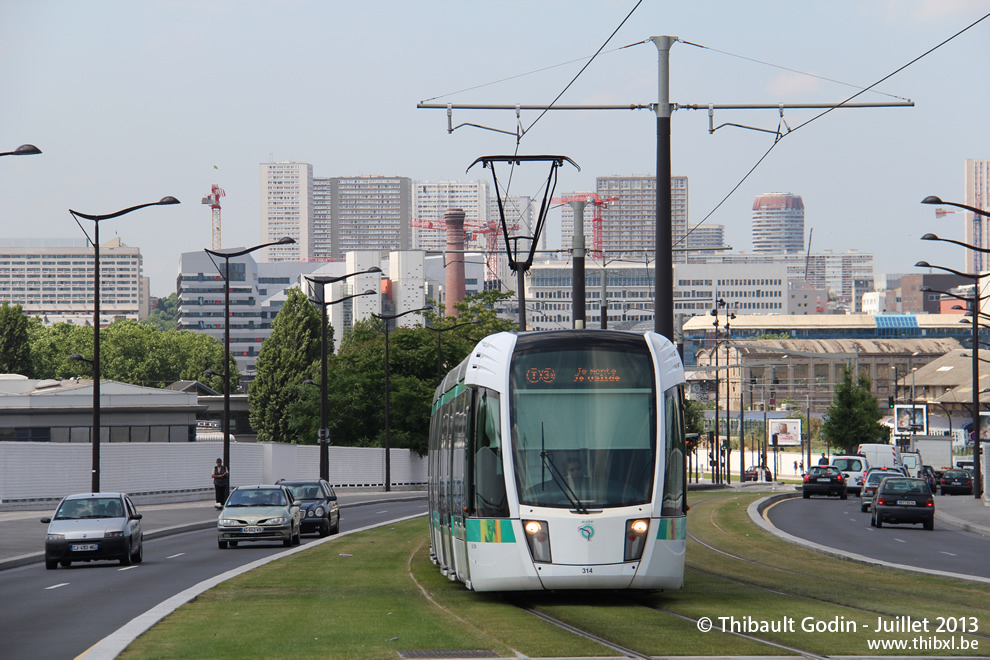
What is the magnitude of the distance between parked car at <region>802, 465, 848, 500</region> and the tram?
45778 mm

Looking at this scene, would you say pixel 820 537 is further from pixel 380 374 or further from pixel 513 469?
pixel 380 374

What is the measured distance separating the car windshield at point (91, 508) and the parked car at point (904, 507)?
23.1 metres

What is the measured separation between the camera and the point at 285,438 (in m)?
112

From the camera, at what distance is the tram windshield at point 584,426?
15477 mm

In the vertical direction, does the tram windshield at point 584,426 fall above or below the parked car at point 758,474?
above

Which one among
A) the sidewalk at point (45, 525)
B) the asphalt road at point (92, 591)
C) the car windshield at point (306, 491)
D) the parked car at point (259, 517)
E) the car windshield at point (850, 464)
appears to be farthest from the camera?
the car windshield at point (850, 464)

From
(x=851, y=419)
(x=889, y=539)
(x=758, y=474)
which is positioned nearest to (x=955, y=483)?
(x=851, y=419)

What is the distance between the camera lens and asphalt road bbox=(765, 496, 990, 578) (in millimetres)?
25594

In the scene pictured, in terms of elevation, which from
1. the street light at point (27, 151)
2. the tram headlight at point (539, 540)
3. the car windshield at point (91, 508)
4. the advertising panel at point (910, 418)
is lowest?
the advertising panel at point (910, 418)

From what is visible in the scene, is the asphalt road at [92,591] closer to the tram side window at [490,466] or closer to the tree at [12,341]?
the tram side window at [490,466]

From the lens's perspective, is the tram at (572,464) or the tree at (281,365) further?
the tree at (281,365)

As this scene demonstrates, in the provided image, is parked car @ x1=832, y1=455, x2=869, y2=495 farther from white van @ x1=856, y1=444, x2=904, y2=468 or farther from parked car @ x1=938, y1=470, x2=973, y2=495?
parked car @ x1=938, y1=470, x2=973, y2=495

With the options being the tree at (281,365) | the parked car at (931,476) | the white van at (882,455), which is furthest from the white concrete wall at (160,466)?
the tree at (281,365)

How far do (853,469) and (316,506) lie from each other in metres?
37.5
